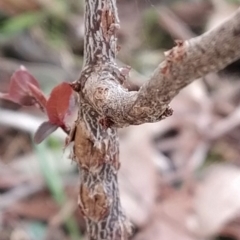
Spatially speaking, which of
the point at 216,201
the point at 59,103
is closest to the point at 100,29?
the point at 59,103

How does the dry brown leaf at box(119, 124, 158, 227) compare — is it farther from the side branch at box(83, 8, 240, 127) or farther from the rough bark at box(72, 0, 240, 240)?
the side branch at box(83, 8, 240, 127)

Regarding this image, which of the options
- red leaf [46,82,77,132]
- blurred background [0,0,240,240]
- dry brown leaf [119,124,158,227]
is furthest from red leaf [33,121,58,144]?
dry brown leaf [119,124,158,227]

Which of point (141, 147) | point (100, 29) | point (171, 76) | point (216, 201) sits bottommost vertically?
point (171, 76)

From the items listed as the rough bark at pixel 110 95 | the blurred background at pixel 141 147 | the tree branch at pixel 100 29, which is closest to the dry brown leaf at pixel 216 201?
the blurred background at pixel 141 147

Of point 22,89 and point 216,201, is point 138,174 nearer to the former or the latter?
point 216,201

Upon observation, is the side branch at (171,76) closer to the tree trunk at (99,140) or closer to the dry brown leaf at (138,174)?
the tree trunk at (99,140)

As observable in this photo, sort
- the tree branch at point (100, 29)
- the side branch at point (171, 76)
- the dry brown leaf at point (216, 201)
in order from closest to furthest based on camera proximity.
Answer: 1. the side branch at point (171, 76)
2. the tree branch at point (100, 29)
3. the dry brown leaf at point (216, 201)
